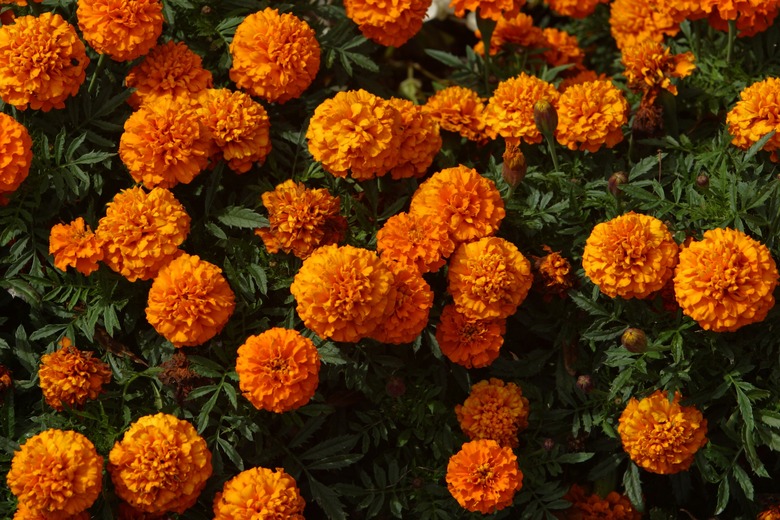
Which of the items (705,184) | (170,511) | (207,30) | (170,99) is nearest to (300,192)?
(170,99)

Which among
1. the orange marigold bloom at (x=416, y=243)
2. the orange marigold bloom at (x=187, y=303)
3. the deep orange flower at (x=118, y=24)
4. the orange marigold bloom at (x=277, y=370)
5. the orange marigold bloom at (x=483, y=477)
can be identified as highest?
the deep orange flower at (x=118, y=24)

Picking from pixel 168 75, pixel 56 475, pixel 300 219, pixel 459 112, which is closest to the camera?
pixel 56 475

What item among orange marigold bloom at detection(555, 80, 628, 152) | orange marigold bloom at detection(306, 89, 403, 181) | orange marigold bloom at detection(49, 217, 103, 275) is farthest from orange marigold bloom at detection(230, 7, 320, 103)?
orange marigold bloom at detection(555, 80, 628, 152)

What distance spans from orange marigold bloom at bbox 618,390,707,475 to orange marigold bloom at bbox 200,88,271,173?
4.27ft

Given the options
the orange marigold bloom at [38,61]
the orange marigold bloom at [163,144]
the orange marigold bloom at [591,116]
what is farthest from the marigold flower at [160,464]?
the orange marigold bloom at [591,116]

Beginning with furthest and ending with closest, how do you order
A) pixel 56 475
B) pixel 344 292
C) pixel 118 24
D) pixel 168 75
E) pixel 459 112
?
pixel 459 112 → pixel 168 75 → pixel 118 24 → pixel 344 292 → pixel 56 475

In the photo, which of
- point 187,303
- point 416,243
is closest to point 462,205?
point 416,243

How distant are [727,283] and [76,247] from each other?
1718 millimetres

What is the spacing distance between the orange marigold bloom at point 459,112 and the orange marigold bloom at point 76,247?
44.3 inches

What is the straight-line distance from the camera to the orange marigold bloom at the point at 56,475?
7.99 ft

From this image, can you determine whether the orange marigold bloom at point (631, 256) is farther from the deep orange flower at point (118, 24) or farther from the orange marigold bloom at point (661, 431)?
the deep orange flower at point (118, 24)

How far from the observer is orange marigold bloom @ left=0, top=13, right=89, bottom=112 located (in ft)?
9.15

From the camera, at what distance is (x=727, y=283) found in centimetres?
252

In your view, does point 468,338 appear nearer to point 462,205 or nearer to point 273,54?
point 462,205
